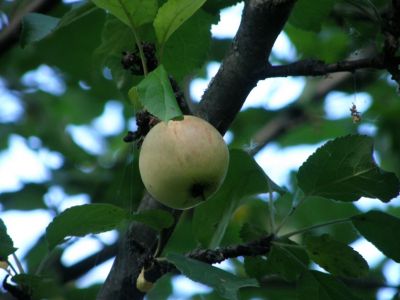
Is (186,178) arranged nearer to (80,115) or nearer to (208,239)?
(208,239)

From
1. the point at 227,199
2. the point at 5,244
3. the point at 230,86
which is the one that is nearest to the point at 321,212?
the point at 227,199

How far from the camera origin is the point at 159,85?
→ 3.95 ft

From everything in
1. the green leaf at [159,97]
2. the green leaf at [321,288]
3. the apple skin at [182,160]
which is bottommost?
the green leaf at [321,288]

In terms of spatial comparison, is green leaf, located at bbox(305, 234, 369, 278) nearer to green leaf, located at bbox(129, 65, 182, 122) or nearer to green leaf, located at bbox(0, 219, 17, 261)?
green leaf, located at bbox(129, 65, 182, 122)

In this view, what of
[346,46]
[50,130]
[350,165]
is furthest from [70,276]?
[346,46]

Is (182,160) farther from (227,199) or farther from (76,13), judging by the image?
(76,13)

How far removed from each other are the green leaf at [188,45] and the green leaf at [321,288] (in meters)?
0.59

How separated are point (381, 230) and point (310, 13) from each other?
569mm

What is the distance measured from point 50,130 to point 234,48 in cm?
187

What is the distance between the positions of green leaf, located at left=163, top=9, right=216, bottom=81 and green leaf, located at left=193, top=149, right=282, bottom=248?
0.28 meters

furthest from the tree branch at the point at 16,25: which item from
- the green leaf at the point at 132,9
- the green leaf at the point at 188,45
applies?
the green leaf at the point at 132,9

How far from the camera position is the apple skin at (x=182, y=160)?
1.22 meters

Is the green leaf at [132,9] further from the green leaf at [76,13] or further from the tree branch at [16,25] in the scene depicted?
the tree branch at [16,25]

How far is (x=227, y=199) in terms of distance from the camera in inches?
65.4
